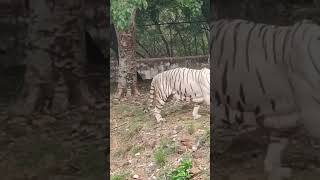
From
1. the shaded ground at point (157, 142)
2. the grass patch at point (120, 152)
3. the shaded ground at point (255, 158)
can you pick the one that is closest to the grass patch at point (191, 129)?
the shaded ground at point (157, 142)

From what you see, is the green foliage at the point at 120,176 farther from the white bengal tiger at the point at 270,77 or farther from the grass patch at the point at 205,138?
the white bengal tiger at the point at 270,77

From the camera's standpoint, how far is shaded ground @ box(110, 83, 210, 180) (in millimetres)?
4770

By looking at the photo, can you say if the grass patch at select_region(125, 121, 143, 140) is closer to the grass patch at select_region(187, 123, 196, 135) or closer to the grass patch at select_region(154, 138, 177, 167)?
the grass patch at select_region(154, 138, 177, 167)

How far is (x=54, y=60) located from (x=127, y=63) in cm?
308

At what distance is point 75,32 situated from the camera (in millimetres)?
2914

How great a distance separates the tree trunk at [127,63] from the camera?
5867 millimetres

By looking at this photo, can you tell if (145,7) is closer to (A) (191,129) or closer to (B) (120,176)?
(A) (191,129)

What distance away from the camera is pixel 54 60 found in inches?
115

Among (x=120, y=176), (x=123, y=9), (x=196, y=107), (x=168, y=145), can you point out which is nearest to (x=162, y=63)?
(x=196, y=107)

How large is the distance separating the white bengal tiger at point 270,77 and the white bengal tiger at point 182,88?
2386mm

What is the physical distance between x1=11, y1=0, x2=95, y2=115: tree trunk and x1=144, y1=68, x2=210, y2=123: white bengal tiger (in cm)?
259

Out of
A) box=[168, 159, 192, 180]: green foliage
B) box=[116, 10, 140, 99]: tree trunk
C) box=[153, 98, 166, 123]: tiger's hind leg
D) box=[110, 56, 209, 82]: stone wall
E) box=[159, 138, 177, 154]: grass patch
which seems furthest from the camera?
box=[110, 56, 209, 82]: stone wall

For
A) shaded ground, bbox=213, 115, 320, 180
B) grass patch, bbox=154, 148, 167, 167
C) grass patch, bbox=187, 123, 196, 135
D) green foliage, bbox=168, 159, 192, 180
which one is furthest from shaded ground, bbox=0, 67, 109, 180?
grass patch, bbox=187, 123, 196, 135

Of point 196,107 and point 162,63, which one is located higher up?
point 162,63
